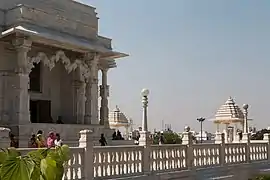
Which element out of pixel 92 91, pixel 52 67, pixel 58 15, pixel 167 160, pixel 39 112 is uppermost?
pixel 58 15

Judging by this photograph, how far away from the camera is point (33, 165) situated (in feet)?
6.68

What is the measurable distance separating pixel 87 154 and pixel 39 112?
994 centimetres

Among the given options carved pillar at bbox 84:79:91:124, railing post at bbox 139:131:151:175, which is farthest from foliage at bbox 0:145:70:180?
carved pillar at bbox 84:79:91:124

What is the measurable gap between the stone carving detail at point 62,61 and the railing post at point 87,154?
8.12m

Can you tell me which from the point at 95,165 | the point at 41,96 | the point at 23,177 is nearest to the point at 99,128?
the point at 41,96

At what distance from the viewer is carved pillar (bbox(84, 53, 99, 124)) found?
1862cm

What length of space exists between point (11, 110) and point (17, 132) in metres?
1.18

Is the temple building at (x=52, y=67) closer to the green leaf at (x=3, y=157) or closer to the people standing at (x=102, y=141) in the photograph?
the people standing at (x=102, y=141)

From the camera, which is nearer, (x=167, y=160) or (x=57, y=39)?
(x=167, y=160)

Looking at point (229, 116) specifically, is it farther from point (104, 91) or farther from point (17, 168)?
point (17, 168)

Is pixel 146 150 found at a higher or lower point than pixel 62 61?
lower

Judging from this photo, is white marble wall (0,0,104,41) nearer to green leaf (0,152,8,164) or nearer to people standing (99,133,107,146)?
people standing (99,133,107,146)

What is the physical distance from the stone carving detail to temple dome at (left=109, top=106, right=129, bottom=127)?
16.5m

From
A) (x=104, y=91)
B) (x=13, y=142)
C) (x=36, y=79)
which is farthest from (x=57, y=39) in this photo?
(x=104, y=91)
